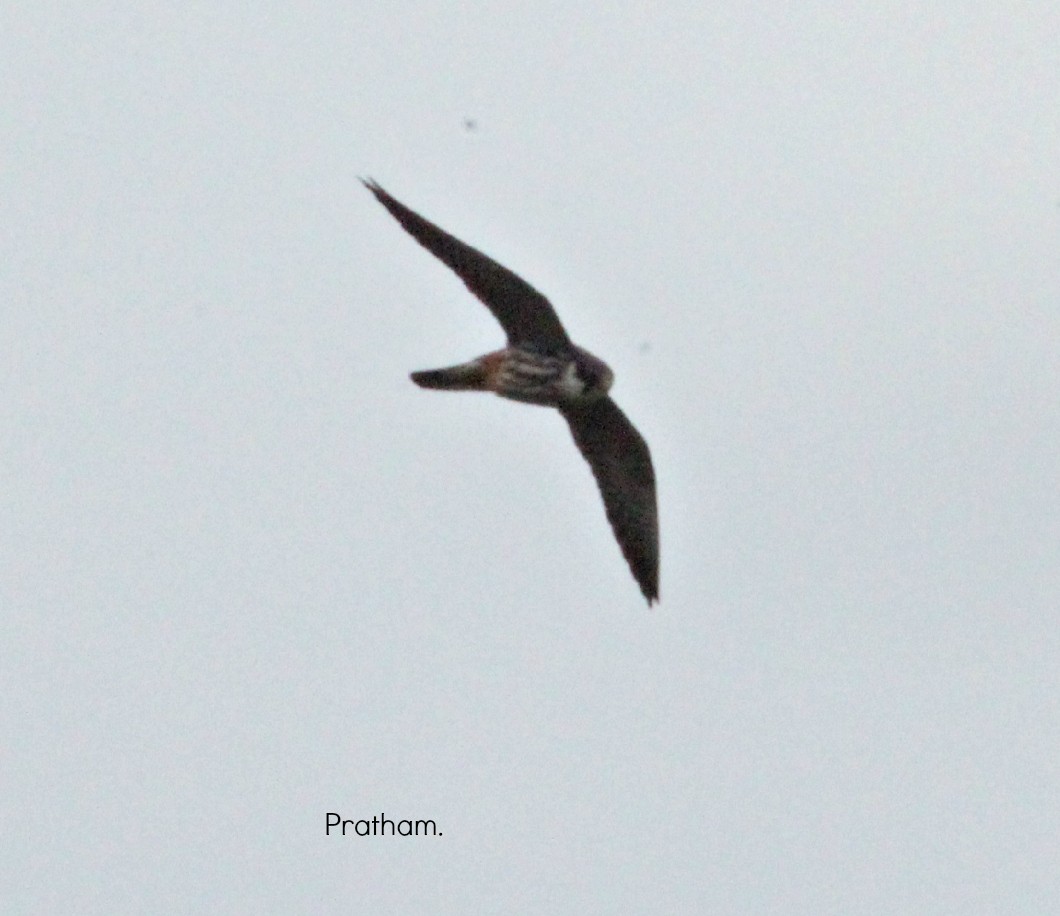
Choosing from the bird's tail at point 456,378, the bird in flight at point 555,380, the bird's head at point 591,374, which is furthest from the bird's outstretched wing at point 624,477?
the bird's tail at point 456,378

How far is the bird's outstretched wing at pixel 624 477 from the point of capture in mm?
17953

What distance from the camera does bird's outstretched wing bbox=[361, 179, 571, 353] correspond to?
1659cm

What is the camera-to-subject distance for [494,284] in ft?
54.9

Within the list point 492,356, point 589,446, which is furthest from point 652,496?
point 492,356

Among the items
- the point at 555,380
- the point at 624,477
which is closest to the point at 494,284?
the point at 555,380

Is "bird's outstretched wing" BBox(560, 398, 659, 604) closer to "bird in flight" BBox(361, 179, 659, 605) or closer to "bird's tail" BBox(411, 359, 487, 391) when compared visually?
"bird in flight" BBox(361, 179, 659, 605)

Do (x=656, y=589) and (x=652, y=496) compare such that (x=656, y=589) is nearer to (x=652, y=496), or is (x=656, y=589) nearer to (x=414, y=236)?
(x=652, y=496)

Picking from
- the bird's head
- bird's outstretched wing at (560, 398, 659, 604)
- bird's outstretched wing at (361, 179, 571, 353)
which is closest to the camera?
bird's outstretched wing at (361, 179, 571, 353)

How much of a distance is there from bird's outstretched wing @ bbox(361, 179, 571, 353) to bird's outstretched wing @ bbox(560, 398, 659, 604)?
950 mm

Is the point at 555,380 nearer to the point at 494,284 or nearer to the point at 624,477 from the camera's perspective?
the point at 494,284

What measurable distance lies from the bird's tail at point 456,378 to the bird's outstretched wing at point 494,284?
39cm

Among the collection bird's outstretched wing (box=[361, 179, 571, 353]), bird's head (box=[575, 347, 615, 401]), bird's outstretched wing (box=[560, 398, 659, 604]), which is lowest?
bird's outstretched wing (box=[560, 398, 659, 604])

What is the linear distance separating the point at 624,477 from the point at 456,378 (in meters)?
1.73

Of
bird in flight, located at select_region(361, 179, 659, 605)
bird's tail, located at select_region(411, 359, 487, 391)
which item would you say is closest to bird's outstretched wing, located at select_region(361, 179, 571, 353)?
bird in flight, located at select_region(361, 179, 659, 605)
